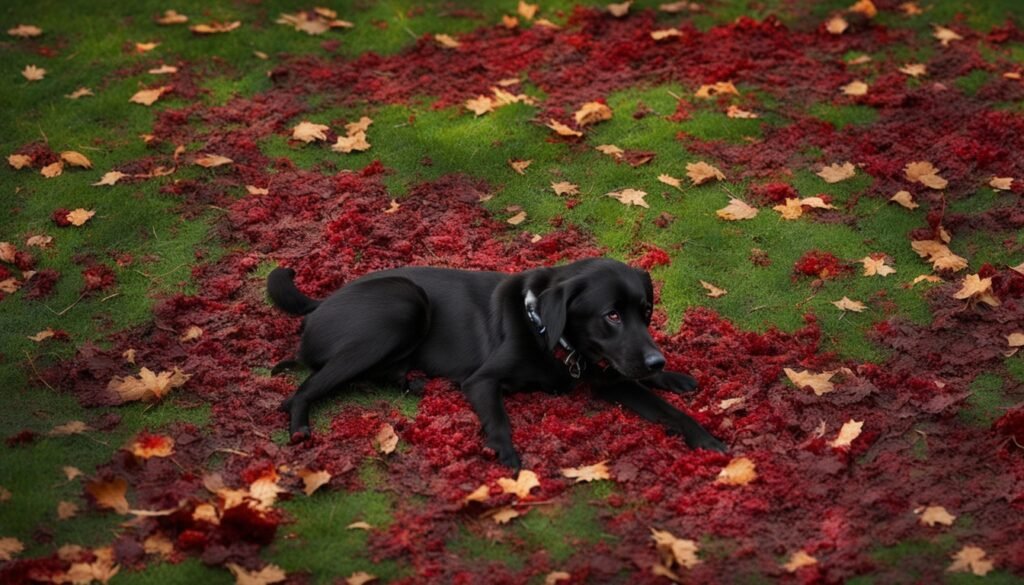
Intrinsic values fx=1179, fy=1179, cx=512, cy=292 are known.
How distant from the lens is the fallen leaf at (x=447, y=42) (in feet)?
32.4

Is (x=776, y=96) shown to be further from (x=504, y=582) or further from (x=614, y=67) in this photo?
(x=504, y=582)

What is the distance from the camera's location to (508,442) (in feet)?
17.8

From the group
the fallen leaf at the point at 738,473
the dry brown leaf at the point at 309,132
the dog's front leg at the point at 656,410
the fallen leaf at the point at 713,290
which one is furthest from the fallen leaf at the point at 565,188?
the fallen leaf at the point at 738,473

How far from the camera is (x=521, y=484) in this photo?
5.14 meters

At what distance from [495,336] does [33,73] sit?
5254mm

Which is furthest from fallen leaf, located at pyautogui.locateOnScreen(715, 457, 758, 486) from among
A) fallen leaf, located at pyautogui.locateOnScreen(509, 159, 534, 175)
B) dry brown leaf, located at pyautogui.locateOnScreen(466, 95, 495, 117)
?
dry brown leaf, located at pyautogui.locateOnScreen(466, 95, 495, 117)

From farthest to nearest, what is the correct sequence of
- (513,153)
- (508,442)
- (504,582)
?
(513,153), (508,442), (504,582)

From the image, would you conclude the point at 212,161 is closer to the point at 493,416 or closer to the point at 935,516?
the point at 493,416

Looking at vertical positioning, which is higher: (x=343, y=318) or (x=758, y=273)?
(x=343, y=318)

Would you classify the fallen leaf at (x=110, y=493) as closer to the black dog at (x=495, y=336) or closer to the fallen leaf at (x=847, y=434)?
the black dog at (x=495, y=336)

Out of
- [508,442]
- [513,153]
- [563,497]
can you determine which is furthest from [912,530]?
[513,153]

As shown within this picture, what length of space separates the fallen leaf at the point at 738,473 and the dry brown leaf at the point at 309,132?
440 centimetres

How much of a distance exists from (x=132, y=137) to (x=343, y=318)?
3.44m

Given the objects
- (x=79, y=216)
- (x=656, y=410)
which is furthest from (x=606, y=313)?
(x=79, y=216)
